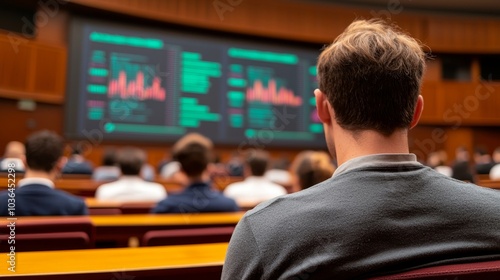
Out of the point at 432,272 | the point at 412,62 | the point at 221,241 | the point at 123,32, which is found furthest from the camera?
the point at 123,32

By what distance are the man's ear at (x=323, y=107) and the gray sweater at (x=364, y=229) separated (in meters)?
0.18

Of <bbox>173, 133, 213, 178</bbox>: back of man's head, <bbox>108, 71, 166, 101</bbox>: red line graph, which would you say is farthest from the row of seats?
<bbox>108, 71, 166, 101</bbox>: red line graph

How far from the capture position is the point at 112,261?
1.19 metres

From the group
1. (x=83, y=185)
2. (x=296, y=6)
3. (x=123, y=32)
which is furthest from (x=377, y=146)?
(x=296, y=6)

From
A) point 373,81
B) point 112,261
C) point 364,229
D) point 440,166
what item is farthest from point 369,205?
point 440,166

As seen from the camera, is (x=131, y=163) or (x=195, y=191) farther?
(x=131, y=163)

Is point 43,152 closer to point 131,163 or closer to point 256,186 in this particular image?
point 131,163

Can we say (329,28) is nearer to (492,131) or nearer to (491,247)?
(492,131)

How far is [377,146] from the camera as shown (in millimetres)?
948

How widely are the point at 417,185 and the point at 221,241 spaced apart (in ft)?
3.25

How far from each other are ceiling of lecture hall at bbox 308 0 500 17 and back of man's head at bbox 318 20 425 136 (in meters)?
9.59

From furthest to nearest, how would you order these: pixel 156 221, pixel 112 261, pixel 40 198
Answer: pixel 40 198
pixel 156 221
pixel 112 261

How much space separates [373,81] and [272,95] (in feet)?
26.4

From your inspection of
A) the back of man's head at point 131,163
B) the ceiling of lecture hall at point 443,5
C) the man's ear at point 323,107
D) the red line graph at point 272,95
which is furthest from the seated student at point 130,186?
the ceiling of lecture hall at point 443,5
